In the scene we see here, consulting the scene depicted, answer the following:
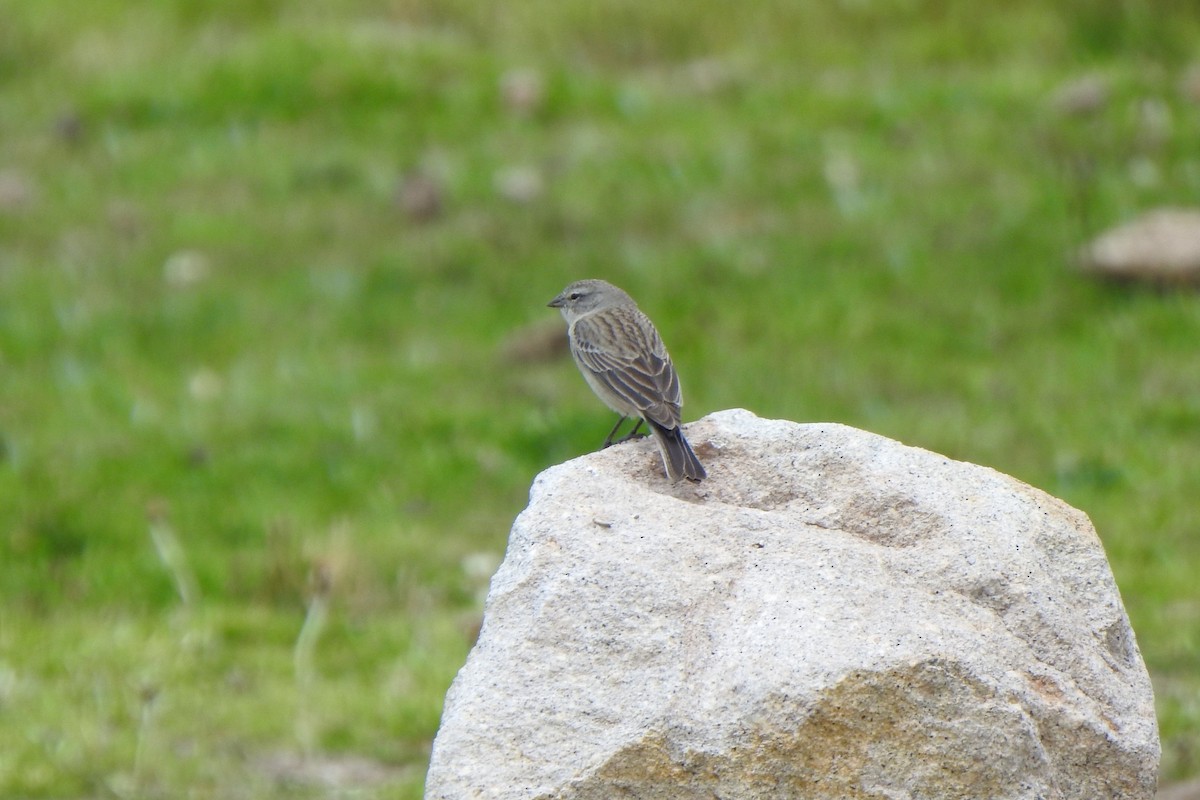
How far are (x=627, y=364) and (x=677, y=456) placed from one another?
51.9 inches

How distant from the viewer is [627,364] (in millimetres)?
5660

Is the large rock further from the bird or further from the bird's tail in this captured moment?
the bird

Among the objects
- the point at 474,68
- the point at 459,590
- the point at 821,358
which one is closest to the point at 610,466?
the point at 459,590

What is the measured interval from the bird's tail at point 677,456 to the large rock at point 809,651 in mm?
160

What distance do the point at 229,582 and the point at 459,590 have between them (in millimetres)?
1021

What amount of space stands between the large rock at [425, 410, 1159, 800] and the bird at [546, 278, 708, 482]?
55cm

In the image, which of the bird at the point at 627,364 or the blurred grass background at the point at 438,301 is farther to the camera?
the blurred grass background at the point at 438,301

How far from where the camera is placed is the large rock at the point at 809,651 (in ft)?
11.3

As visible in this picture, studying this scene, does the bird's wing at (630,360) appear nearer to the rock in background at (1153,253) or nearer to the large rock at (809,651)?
the large rock at (809,651)

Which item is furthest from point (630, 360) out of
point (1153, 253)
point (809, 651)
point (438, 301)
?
point (1153, 253)

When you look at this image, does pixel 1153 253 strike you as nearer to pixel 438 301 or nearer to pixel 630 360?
Answer: pixel 438 301

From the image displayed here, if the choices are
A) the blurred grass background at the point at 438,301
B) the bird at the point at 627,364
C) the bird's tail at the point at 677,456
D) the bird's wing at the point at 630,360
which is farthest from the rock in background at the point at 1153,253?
the bird's tail at the point at 677,456

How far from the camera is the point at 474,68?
43.1 ft

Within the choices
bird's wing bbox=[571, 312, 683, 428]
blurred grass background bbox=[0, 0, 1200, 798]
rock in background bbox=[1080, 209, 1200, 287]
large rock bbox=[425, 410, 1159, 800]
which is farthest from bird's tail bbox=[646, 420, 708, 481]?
rock in background bbox=[1080, 209, 1200, 287]
